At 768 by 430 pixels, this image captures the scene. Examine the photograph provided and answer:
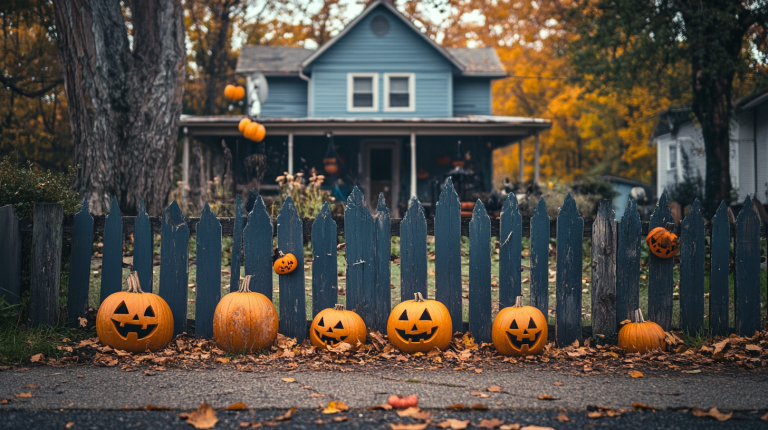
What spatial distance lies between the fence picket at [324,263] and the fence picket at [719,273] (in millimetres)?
3015

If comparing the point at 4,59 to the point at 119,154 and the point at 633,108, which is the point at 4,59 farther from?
the point at 633,108

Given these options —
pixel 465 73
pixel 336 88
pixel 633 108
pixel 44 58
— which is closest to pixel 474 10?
pixel 633 108

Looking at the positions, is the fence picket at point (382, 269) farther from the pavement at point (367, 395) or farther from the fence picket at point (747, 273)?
the fence picket at point (747, 273)

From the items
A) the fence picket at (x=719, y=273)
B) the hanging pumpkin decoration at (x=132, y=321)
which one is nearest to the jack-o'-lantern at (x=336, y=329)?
the hanging pumpkin decoration at (x=132, y=321)

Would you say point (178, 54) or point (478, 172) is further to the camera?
point (478, 172)

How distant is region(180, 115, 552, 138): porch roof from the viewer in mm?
16781

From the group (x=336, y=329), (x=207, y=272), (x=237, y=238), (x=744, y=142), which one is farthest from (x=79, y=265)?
(x=744, y=142)

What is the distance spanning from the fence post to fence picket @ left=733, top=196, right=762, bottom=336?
17.9 feet

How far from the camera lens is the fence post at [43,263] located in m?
4.59

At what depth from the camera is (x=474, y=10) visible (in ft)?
105

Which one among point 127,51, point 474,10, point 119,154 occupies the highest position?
point 474,10

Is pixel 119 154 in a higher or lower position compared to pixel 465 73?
lower

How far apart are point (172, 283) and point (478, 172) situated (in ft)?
51.1

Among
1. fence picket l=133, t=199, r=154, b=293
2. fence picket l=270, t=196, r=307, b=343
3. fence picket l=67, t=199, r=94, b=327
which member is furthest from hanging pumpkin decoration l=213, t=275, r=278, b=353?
fence picket l=67, t=199, r=94, b=327
